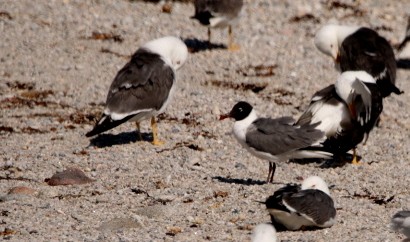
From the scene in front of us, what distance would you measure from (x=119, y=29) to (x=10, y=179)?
7.17 meters

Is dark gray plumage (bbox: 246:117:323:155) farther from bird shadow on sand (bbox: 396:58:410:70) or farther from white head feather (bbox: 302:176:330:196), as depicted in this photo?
bird shadow on sand (bbox: 396:58:410:70)

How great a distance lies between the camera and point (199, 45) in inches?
703

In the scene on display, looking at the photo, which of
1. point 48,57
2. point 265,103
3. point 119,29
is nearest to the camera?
point 265,103

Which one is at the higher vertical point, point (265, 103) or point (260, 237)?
point (260, 237)

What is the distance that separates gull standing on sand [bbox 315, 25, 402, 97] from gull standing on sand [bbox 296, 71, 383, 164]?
4.11 feet

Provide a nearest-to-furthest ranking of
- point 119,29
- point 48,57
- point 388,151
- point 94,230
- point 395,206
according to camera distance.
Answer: point 94,230 < point 395,206 < point 388,151 < point 48,57 < point 119,29

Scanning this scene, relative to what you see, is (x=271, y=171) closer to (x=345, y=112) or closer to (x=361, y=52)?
(x=345, y=112)

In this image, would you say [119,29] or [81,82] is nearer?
[81,82]

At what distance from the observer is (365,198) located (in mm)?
10938

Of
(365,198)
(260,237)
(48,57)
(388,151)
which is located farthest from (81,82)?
(260,237)

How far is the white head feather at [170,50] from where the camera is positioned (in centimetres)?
1361

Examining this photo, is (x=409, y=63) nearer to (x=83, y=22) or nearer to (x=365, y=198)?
(x=83, y=22)

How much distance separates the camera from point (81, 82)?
1530cm

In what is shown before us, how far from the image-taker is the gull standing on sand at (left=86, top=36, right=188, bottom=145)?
1266cm
